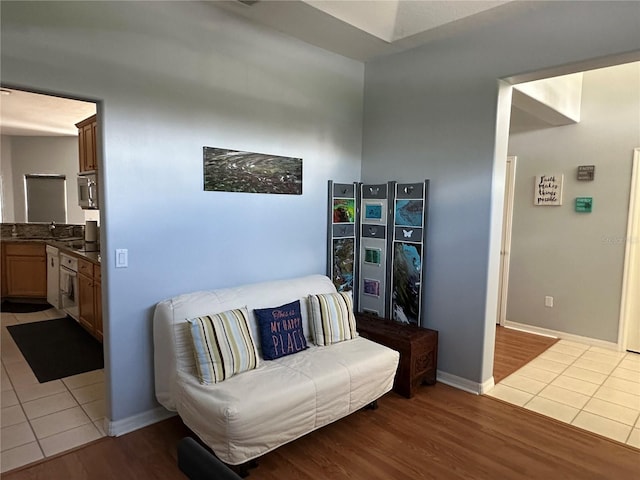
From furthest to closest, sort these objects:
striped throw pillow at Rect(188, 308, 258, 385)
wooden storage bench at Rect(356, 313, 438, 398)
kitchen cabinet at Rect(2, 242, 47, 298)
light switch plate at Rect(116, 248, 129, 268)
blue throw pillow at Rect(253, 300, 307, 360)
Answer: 1. kitchen cabinet at Rect(2, 242, 47, 298)
2. wooden storage bench at Rect(356, 313, 438, 398)
3. blue throw pillow at Rect(253, 300, 307, 360)
4. light switch plate at Rect(116, 248, 129, 268)
5. striped throw pillow at Rect(188, 308, 258, 385)

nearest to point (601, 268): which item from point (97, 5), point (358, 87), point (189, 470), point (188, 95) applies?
point (358, 87)

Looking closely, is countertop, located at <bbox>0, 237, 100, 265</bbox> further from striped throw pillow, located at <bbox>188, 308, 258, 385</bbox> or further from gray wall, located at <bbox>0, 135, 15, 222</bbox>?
striped throw pillow, located at <bbox>188, 308, 258, 385</bbox>

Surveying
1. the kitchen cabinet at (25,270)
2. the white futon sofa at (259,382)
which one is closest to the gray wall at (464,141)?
the white futon sofa at (259,382)

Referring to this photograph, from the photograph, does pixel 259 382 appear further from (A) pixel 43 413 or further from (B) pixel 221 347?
(A) pixel 43 413

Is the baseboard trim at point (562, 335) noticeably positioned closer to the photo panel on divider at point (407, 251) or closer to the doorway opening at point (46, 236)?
the photo panel on divider at point (407, 251)

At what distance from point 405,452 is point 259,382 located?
0.99 meters

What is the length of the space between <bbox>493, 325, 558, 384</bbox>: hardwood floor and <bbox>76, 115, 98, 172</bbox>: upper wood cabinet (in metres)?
4.30

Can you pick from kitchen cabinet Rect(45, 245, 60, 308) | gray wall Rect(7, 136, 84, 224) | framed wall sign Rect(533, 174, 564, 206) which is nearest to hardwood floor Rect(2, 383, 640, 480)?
framed wall sign Rect(533, 174, 564, 206)

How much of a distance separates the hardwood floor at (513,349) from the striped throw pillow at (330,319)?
144 cm

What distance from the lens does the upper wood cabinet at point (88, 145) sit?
12.9 ft

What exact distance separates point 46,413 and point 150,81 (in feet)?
7.79

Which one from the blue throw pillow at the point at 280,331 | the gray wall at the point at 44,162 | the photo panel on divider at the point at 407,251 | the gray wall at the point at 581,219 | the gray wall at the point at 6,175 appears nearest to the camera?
the blue throw pillow at the point at 280,331

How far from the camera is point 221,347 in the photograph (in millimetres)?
2420

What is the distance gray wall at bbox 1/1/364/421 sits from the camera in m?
2.30
